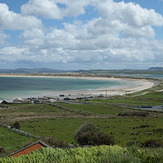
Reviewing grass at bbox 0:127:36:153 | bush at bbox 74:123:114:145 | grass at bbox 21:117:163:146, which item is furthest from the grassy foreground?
grass at bbox 21:117:163:146

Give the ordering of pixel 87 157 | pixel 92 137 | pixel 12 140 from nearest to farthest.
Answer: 1. pixel 87 157
2. pixel 92 137
3. pixel 12 140

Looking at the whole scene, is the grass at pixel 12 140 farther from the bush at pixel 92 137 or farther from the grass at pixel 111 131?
the bush at pixel 92 137

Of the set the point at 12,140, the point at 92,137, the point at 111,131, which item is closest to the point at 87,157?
the point at 92,137

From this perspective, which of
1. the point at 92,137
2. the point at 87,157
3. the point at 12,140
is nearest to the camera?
the point at 87,157

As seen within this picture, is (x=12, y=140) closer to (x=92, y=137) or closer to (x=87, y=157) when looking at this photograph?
(x=92, y=137)

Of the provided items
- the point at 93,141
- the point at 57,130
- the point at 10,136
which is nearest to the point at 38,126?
the point at 57,130

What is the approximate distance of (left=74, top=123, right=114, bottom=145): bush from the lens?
29484 millimetres

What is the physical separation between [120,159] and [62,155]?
94.0 inches

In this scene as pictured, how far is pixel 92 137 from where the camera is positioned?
3009 centimetres

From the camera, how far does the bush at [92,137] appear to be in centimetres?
2948

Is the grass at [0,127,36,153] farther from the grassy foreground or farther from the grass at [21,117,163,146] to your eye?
the grassy foreground

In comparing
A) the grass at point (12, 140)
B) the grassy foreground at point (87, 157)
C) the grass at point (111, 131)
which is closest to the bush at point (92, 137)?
the grass at point (111, 131)

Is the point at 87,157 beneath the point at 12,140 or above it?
above

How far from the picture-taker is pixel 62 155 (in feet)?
33.5
